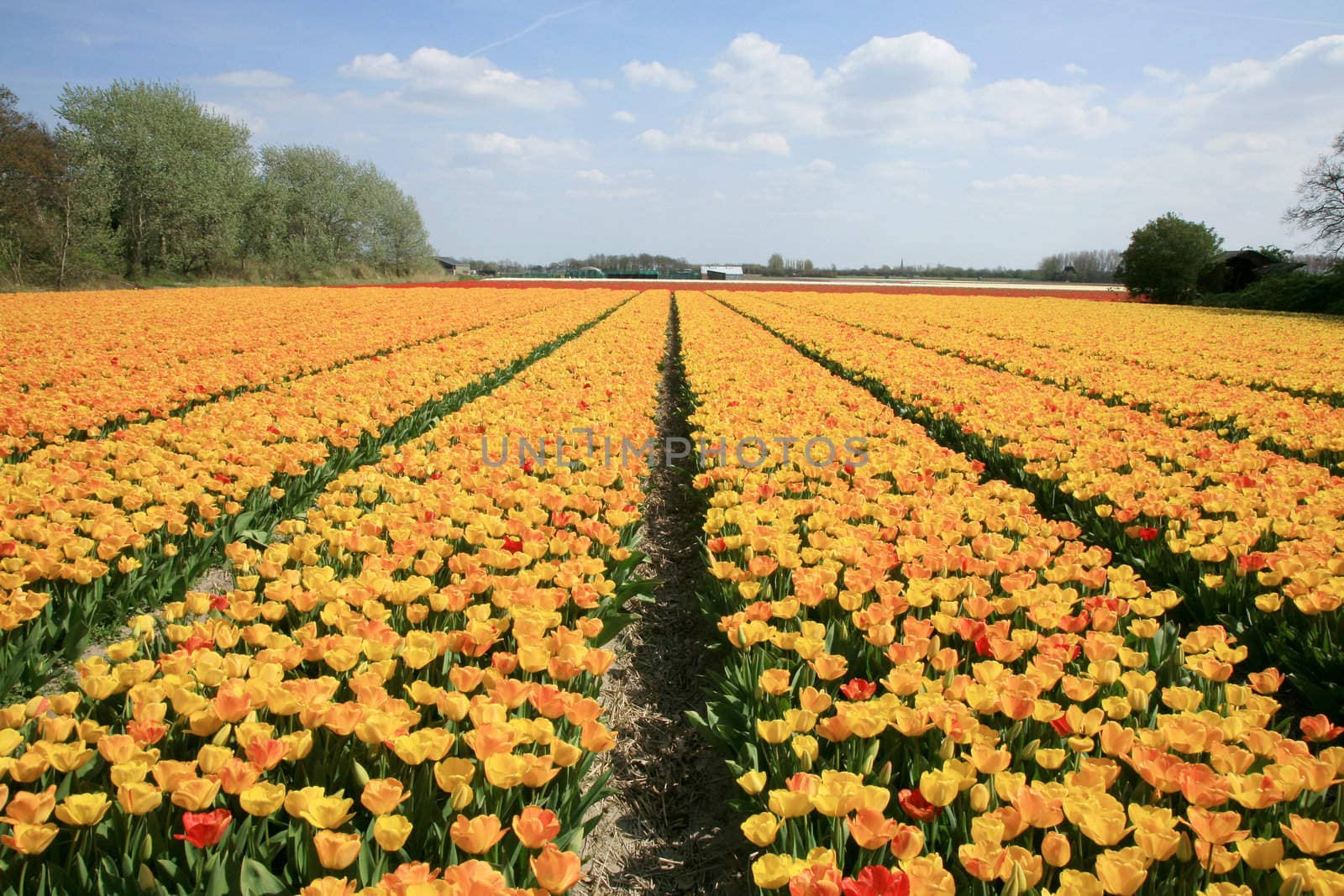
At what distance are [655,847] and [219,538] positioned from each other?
10.6 feet

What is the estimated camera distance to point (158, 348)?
38.7 feet

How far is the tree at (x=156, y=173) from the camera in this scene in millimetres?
39656

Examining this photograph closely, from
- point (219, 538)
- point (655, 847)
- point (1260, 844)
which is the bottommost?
point (655, 847)

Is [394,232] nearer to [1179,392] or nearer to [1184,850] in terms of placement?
[1179,392]

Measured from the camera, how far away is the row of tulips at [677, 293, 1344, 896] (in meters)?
1.59

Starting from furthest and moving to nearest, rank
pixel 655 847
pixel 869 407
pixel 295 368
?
pixel 295 368 → pixel 869 407 → pixel 655 847

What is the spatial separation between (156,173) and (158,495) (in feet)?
153

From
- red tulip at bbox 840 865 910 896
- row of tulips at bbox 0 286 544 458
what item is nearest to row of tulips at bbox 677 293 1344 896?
red tulip at bbox 840 865 910 896

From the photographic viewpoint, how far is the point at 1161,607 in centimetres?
283

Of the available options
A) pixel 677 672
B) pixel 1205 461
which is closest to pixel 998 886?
pixel 677 672

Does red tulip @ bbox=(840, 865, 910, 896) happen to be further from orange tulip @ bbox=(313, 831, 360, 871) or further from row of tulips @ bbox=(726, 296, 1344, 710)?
row of tulips @ bbox=(726, 296, 1344, 710)

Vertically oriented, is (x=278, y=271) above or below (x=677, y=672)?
above

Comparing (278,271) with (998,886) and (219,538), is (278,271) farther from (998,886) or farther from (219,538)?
(998,886)

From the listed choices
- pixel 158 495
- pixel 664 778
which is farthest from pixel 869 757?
pixel 158 495
